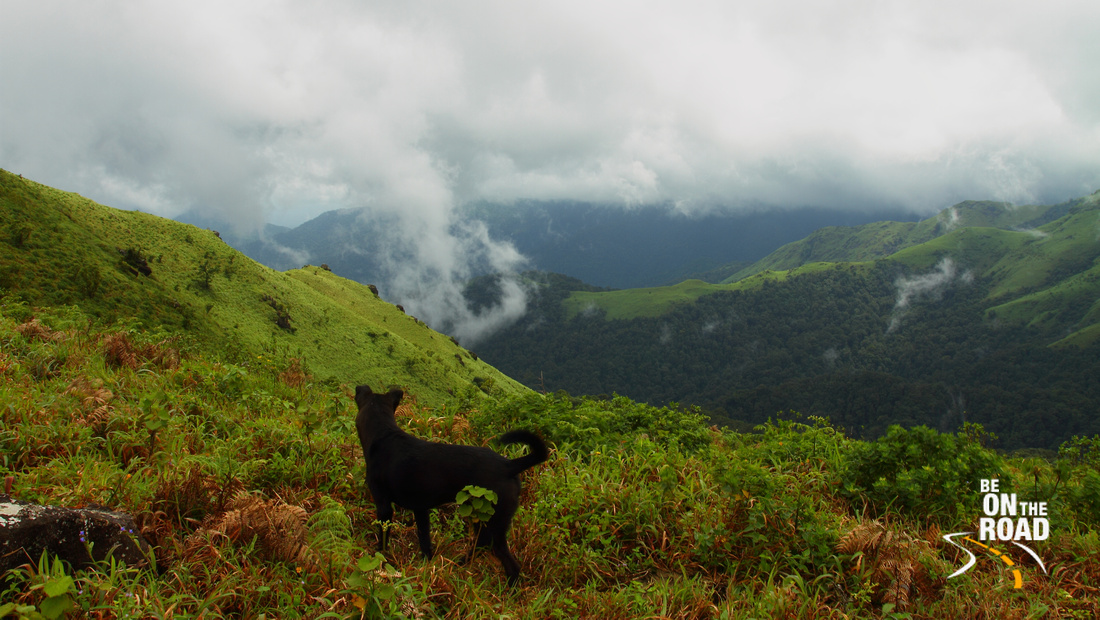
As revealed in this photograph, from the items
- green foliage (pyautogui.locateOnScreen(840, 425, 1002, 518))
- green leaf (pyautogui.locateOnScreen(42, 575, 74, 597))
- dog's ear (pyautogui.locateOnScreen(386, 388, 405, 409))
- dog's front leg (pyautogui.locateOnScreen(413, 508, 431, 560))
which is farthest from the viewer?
green foliage (pyautogui.locateOnScreen(840, 425, 1002, 518))

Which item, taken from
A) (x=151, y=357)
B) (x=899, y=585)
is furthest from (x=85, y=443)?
(x=899, y=585)

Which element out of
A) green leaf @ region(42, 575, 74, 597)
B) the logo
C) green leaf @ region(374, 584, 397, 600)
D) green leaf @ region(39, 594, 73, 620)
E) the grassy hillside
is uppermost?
the grassy hillside

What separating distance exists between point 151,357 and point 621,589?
29.9 feet

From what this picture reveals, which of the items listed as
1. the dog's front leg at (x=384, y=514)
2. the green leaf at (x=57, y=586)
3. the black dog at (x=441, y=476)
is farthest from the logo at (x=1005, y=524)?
the green leaf at (x=57, y=586)

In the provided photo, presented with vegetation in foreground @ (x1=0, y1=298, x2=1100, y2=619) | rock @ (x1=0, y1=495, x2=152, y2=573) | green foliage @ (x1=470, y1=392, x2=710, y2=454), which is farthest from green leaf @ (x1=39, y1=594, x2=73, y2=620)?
green foliage @ (x1=470, y1=392, x2=710, y2=454)

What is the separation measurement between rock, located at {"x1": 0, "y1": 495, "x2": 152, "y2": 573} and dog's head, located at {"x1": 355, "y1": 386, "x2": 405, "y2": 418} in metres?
2.10

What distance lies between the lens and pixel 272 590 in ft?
13.2

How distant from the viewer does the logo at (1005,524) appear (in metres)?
5.69

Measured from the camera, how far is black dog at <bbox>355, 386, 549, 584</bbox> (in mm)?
4473

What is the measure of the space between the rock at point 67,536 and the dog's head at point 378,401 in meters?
2.10

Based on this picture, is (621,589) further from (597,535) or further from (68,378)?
(68,378)

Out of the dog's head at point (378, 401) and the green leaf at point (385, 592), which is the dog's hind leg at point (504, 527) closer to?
the green leaf at point (385, 592)

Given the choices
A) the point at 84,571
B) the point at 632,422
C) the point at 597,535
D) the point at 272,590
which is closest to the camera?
the point at 84,571

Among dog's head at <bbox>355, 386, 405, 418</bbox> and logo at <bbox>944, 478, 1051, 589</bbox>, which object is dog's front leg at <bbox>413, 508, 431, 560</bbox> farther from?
logo at <bbox>944, 478, 1051, 589</bbox>
